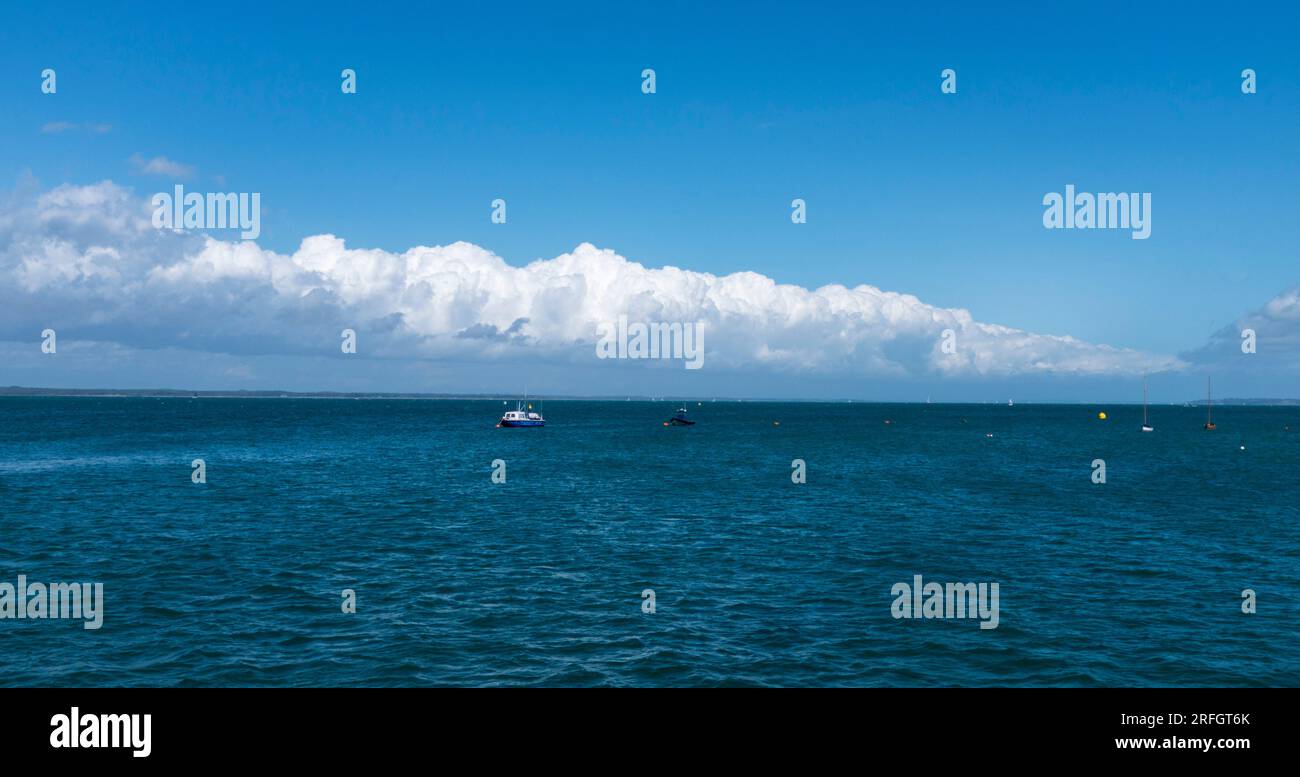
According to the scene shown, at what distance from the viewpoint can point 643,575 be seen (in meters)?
40.0

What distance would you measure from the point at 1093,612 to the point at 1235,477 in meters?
72.1

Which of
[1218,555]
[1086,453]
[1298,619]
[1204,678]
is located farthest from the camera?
[1086,453]

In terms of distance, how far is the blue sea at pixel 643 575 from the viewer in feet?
87.6

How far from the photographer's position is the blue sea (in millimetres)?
26688

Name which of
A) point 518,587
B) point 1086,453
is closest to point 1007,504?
point 518,587

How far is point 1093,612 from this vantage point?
3341cm

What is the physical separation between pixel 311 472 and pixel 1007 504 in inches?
2900

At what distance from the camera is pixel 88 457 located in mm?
102250
